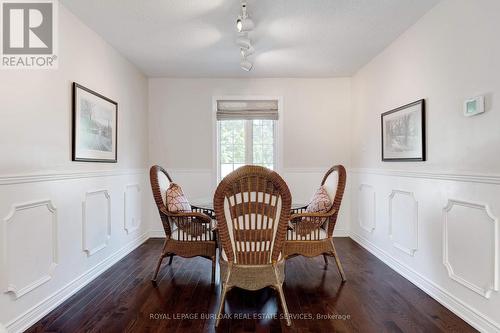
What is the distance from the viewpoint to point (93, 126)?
9.01 feet

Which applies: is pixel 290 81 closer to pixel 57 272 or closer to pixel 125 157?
pixel 125 157

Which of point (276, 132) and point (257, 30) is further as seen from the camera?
point (276, 132)

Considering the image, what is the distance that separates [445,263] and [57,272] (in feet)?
9.92

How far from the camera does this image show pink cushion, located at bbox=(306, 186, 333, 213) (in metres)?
2.57

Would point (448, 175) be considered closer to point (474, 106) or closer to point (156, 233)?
point (474, 106)

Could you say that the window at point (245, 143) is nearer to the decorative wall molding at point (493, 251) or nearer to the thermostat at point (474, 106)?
the decorative wall molding at point (493, 251)

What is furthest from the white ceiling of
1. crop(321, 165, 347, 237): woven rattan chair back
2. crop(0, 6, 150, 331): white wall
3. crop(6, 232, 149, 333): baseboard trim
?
crop(6, 232, 149, 333): baseboard trim

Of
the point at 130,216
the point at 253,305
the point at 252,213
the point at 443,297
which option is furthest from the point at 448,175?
the point at 130,216

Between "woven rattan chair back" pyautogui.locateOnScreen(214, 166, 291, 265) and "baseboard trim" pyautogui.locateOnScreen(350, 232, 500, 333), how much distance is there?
1367 mm

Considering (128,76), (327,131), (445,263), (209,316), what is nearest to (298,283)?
(209,316)

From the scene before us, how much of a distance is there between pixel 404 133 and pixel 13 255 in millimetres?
3320

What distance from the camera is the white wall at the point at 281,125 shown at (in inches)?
170

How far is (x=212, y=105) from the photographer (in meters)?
4.33

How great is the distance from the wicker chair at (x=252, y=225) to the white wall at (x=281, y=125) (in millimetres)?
2451
